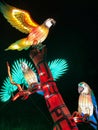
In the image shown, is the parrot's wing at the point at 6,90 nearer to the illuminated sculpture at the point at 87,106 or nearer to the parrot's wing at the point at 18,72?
the parrot's wing at the point at 18,72

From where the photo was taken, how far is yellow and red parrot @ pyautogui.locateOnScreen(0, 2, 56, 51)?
19.5ft

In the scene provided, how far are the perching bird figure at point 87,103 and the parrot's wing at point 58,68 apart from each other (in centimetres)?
37

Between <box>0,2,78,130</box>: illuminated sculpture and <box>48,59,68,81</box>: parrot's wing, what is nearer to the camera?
<box>0,2,78,130</box>: illuminated sculpture

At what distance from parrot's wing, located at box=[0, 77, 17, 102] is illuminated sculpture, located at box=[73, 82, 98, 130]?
1.05 m

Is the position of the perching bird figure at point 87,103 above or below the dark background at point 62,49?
below

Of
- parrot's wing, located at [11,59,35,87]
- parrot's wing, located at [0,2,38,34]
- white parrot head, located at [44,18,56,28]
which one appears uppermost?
parrot's wing, located at [0,2,38,34]

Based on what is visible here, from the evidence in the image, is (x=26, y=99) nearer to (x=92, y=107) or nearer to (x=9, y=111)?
(x=9, y=111)

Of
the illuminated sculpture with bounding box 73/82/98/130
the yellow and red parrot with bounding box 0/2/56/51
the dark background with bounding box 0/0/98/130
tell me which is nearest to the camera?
the illuminated sculpture with bounding box 73/82/98/130

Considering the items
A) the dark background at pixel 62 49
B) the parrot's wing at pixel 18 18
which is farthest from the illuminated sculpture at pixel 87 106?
the parrot's wing at pixel 18 18

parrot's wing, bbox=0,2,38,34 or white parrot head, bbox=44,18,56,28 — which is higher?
parrot's wing, bbox=0,2,38,34

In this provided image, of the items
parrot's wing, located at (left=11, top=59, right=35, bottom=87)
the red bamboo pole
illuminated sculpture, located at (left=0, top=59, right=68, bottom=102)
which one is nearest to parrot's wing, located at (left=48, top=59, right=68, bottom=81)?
illuminated sculpture, located at (left=0, top=59, right=68, bottom=102)

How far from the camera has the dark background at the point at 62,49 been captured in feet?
19.0

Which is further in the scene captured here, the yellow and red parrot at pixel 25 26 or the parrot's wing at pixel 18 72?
the yellow and red parrot at pixel 25 26

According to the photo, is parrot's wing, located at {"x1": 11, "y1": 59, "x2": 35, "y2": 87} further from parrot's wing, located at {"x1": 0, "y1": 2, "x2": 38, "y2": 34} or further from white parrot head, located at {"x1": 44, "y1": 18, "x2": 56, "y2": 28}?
white parrot head, located at {"x1": 44, "y1": 18, "x2": 56, "y2": 28}
